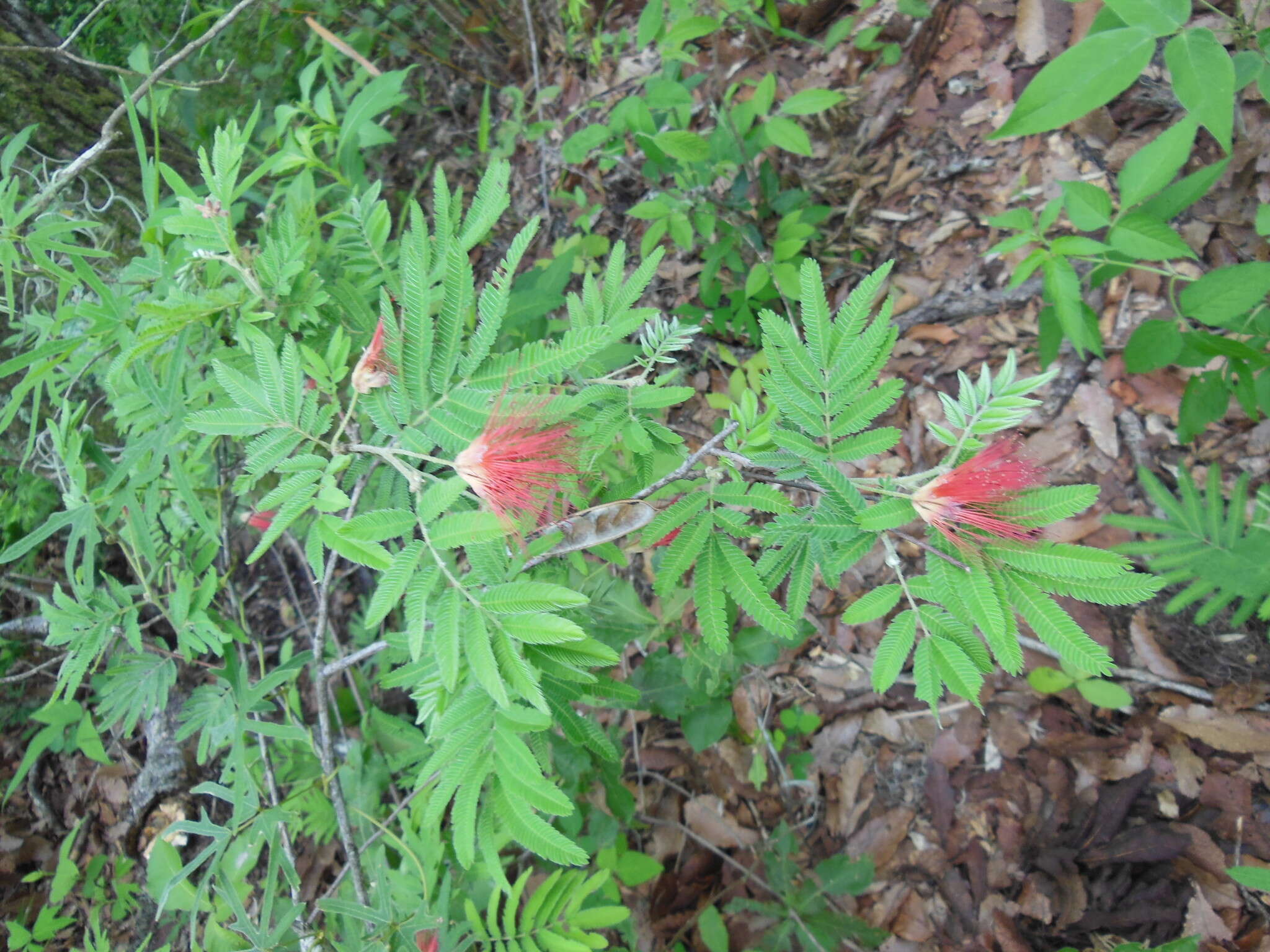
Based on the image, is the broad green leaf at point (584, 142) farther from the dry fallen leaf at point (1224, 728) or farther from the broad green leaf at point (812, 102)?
the dry fallen leaf at point (1224, 728)

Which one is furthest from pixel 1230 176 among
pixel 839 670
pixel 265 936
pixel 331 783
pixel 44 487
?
pixel 44 487

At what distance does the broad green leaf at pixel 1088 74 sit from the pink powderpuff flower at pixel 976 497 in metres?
0.61

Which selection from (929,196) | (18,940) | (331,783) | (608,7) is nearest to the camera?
(331,783)

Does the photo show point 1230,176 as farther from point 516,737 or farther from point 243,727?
point 243,727

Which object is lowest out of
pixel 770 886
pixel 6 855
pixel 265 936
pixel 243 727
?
pixel 770 886

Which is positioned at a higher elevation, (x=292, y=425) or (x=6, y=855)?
(x=292, y=425)

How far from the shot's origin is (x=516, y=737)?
960mm

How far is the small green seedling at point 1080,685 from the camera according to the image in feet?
6.50

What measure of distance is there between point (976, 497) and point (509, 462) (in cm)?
57

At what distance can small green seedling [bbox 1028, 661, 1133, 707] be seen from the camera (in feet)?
6.50

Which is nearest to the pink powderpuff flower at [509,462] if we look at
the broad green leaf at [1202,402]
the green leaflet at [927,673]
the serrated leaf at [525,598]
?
the serrated leaf at [525,598]

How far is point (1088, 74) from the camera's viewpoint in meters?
1.14

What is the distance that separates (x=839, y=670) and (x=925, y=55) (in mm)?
2327

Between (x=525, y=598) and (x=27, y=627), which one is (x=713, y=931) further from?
(x=27, y=627)
